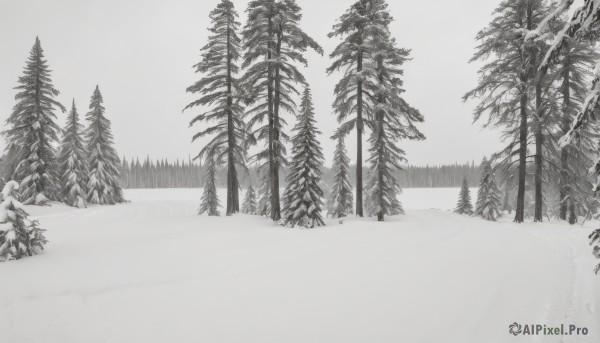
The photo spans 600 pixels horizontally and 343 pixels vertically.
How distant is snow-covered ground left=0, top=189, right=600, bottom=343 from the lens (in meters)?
4.22

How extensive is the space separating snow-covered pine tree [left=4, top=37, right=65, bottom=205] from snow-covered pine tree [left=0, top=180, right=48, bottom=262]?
2014cm

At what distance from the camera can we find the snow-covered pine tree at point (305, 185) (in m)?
15.6

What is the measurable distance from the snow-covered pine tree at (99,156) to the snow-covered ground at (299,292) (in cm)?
2829

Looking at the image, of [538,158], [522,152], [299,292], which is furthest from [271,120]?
[538,158]

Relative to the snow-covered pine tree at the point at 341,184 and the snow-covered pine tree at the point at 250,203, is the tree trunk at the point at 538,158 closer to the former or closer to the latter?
the snow-covered pine tree at the point at 341,184

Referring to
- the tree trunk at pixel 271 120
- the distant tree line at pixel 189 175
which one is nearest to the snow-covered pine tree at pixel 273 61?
the tree trunk at pixel 271 120

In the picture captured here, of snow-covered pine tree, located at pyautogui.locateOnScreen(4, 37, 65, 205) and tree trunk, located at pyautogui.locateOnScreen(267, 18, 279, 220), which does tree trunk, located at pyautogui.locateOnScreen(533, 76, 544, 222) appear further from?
snow-covered pine tree, located at pyautogui.locateOnScreen(4, 37, 65, 205)

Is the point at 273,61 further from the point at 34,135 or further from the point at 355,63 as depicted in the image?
the point at 34,135

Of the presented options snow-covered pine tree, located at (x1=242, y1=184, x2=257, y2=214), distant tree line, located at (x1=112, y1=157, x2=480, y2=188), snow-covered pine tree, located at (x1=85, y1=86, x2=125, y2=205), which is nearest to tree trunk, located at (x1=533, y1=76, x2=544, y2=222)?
snow-covered pine tree, located at (x1=242, y1=184, x2=257, y2=214)

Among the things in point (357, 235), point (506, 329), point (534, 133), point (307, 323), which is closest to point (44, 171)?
point (357, 235)

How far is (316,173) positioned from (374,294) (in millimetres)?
11084

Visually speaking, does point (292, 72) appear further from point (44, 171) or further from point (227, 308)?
point (44, 171)

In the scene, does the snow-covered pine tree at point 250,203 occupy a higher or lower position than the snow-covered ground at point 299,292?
lower

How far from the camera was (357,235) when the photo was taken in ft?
38.8
